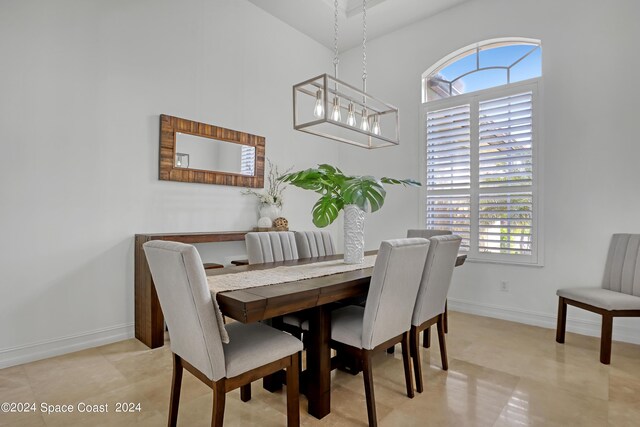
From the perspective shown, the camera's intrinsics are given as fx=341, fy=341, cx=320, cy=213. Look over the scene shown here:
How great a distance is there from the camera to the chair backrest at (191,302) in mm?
1376

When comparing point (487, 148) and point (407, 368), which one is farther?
point (487, 148)

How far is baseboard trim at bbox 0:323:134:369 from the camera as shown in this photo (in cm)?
249

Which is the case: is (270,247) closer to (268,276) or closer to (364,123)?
(268,276)

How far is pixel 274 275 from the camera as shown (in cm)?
198

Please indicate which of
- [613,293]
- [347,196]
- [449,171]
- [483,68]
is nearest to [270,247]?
[347,196]

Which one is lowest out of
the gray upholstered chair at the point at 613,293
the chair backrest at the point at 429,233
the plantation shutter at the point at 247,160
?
the gray upholstered chair at the point at 613,293

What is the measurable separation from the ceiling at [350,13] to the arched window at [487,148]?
682 millimetres

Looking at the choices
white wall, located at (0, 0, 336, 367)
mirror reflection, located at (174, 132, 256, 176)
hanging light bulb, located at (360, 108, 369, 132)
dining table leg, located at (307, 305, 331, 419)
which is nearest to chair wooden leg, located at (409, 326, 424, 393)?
dining table leg, located at (307, 305, 331, 419)

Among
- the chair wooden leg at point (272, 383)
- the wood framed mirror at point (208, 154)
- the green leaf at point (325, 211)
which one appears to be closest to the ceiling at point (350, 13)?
the wood framed mirror at point (208, 154)

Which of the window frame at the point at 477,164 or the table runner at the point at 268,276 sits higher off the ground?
the window frame at the point at 477,164

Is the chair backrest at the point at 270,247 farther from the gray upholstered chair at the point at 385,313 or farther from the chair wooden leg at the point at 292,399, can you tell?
the chair wooden leg at the point at 292,399

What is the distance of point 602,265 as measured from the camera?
3166mm

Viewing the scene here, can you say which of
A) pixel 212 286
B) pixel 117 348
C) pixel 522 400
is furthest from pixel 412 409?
pixel 117 348

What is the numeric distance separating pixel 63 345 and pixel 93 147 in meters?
1.63
